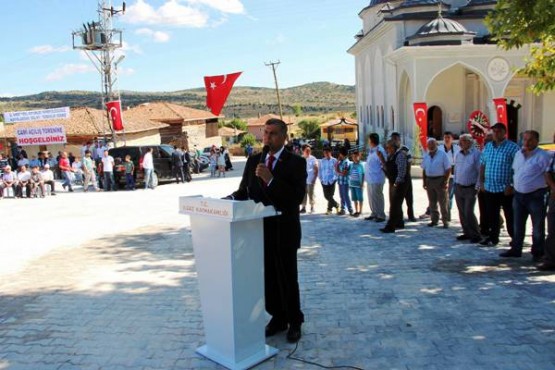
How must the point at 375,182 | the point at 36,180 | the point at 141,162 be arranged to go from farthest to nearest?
the point at 141,162, the point at 36,180, the point at 375,182

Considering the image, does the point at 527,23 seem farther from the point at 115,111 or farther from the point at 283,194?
the point at 115,111

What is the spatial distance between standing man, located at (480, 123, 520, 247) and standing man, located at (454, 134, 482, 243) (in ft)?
0.90

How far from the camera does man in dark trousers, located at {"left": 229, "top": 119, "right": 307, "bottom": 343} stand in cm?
413

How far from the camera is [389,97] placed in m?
28.3

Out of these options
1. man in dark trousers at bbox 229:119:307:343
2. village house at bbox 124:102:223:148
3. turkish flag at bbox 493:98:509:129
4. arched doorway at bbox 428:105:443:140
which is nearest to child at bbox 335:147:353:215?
man in dark trousers at bbox 229:119:307:343

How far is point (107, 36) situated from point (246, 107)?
300 ft

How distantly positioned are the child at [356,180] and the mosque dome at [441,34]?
14.6 metres

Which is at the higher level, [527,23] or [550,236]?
[527,23]

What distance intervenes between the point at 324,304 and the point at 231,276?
1.94 meters

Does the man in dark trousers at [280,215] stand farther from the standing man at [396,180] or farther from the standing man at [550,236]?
the standing man at [396,180]

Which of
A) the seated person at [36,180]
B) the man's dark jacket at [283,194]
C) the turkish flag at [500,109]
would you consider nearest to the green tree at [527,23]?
the man's dark jacket at [283,194]

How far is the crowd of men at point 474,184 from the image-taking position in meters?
6.32

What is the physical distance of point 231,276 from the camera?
12.2 feet

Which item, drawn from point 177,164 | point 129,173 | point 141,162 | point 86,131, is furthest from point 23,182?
point 86,131
